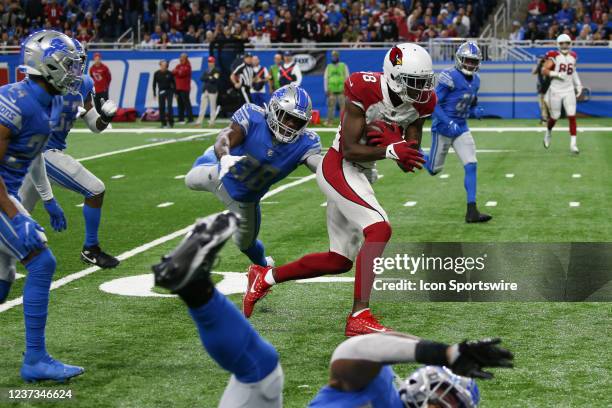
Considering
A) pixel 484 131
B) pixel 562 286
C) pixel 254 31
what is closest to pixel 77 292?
pixel 562 286

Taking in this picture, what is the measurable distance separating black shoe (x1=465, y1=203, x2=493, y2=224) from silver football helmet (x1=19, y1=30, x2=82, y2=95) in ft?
19.3

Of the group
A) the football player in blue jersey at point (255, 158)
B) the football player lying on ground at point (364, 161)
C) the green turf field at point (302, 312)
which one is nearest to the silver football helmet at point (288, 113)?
the football player in blue jersey at point (255, 158)

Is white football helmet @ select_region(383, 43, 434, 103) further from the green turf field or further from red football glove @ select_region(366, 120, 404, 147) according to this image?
the green turf field

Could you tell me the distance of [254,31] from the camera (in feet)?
95.0

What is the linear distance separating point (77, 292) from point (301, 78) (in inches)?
723

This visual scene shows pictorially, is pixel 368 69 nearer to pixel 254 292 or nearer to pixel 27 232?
pixel 254 292

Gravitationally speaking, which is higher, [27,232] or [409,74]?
[409,74]

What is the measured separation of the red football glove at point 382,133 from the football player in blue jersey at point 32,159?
185 centimetres

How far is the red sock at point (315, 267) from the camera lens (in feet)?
22.4

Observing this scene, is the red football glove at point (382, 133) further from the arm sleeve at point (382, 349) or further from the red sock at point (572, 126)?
the red sock at point (572, 126)

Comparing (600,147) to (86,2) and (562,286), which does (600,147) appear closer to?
(562,286)

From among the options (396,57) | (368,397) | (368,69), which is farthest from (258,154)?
Answer: (368,69)

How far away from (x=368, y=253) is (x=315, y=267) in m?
0.46

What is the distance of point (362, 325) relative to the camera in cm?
644
